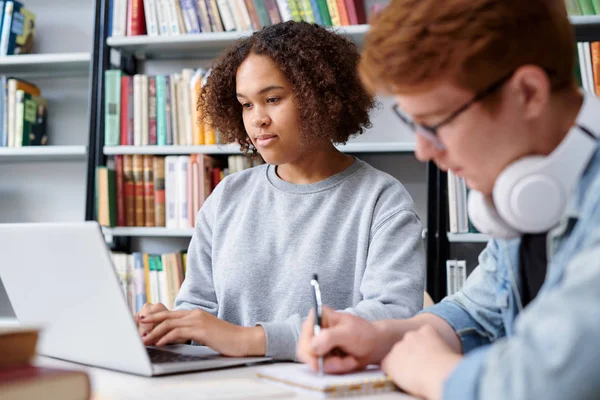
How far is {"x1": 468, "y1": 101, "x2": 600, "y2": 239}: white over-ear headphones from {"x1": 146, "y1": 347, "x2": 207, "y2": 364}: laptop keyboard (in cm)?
50

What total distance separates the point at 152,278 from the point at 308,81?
1.31m

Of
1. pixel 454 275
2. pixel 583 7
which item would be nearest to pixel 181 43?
pixel 454 275

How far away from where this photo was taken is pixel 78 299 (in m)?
0.89

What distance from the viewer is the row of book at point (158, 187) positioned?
249cm

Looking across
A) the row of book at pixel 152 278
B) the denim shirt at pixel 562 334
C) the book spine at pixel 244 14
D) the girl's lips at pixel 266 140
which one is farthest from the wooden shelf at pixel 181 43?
the denim shirt at pixel 562 334

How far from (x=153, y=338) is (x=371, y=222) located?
0.51 m

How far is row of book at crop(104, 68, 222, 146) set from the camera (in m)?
2.53

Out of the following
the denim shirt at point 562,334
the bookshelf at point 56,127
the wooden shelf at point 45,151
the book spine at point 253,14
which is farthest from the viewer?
the bookshelf at point 56,127

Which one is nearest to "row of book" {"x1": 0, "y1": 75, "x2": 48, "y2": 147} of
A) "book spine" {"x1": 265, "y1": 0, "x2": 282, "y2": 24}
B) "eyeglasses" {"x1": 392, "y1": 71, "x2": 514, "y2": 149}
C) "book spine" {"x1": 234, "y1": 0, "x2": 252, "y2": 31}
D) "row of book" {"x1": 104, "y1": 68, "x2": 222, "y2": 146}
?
"row of book" {"x1": 104, "y1": 68, "x2": 222, "y2": 146}

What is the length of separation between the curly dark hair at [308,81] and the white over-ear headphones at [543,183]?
779mm

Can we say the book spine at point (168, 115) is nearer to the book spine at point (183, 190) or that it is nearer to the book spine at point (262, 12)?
the book spine at point (183, 190)

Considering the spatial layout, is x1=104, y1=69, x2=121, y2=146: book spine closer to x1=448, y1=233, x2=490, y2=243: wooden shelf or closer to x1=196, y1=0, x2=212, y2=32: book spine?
x1=196, y1=0, x2=212, y2=32: book spine

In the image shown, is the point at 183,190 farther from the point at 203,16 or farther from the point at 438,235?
the point at 438,235

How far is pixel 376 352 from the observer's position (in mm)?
878
